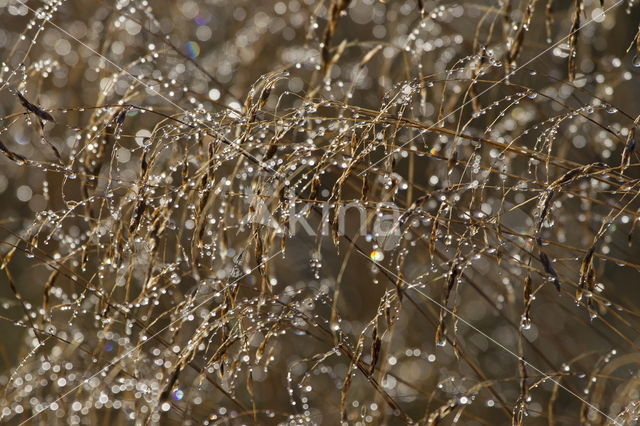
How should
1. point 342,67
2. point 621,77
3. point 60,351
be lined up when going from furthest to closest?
point 342,67
point 621,77
point 60,351

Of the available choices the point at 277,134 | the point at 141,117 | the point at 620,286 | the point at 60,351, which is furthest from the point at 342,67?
the point at 277,134

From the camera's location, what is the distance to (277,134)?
1242mm

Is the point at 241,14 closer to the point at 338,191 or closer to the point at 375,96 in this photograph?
the point at 375,96

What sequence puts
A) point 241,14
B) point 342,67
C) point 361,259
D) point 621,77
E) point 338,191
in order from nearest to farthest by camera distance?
1. point 338,191
2. point 621,77
3. point 361,259
4. point 342,67
5. point 241,14

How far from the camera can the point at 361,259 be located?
2680mm

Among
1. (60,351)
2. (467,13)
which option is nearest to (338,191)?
(60,351)

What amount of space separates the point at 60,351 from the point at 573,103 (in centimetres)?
206

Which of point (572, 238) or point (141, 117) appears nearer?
point (572, 238)

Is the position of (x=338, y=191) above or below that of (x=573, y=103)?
below

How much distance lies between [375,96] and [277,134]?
1785 millimetres

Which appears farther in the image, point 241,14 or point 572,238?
point 241,14

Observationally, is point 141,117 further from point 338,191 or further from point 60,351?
point 338,191

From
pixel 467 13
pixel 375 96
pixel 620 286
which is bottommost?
pixel 620 286

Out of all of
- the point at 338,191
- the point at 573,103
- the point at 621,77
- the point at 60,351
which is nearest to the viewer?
the point at 338,191
